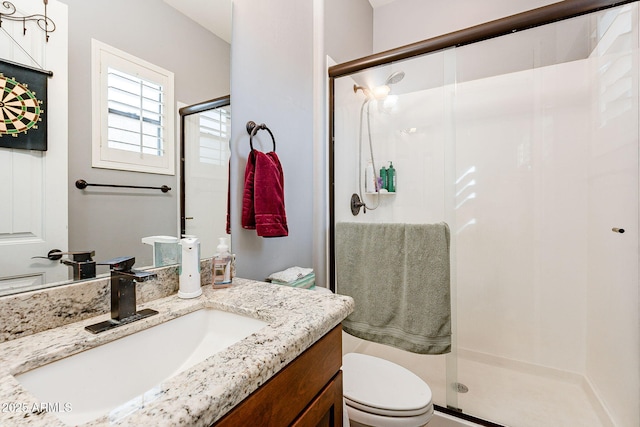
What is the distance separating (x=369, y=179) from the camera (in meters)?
1.97

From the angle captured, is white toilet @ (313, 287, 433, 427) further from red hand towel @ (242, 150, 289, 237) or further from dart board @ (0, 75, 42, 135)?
dart board @ (0, 75, 42, 135)

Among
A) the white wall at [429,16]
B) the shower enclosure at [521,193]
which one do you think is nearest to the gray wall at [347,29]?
the white wall at [429,16]

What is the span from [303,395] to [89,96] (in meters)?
0.84

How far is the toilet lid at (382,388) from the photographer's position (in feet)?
3.36

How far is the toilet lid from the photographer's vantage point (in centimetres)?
102

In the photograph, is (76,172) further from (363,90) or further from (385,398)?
(363,90)

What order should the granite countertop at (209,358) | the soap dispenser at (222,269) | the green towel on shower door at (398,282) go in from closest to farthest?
the granite countertop at (209,358), the soap dispenser at (222,269), the green towel on shower door at (398,282)

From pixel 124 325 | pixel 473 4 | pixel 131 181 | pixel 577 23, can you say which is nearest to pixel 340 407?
pixel 124 325

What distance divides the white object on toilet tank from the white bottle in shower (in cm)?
132

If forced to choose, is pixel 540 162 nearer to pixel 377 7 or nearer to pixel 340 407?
pixel 377 7

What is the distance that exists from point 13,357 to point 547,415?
2.09 m

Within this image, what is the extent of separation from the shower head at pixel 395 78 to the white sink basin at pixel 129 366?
5.39ft

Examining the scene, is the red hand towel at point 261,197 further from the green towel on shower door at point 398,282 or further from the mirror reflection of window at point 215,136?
the green towel on shower door at point 398,282

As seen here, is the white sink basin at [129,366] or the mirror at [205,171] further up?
the mirror at [205,171]
